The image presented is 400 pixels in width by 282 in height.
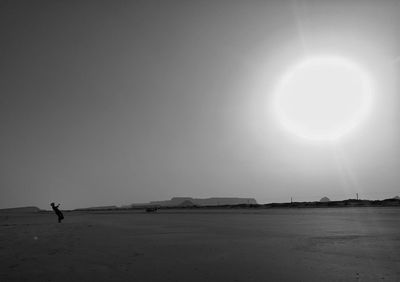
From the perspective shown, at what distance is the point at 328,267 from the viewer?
955cm

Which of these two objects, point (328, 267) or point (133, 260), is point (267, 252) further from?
point (133, 260)

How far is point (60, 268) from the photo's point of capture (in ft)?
33.1

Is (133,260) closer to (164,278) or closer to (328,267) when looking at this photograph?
(164,278)

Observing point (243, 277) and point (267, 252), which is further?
point (267, 252)

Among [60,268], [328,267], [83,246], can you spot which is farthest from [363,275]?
[83,246]

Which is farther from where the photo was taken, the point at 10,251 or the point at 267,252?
the point at 10,251

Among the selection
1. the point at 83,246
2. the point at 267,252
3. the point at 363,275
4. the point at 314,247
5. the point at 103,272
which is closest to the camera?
the point at 363,275

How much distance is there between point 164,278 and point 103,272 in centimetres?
200

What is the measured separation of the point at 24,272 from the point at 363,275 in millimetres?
9210

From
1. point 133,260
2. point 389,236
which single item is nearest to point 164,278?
point 133,260

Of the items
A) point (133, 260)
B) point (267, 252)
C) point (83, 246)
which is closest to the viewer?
point (133, 260)

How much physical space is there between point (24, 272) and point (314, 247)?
10.3 meters

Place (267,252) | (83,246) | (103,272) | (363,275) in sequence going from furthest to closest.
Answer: (83,246)
(267,252)
(103,272)
(363,275)

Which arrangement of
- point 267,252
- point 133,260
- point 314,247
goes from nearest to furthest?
point 133,260 → point 267,252 → point 314,247
